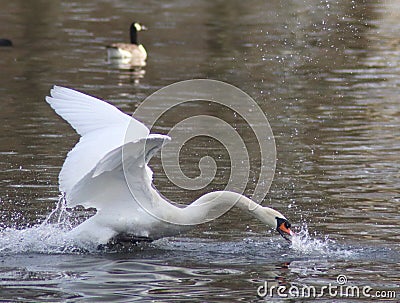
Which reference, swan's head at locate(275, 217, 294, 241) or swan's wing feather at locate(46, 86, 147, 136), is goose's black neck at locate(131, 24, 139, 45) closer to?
swan's wing feather at locate(46, 86, 147, 136)

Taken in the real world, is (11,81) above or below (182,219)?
above

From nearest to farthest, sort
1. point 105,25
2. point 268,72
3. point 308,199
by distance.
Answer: point 308,199 → point 268,72 → point 105,25

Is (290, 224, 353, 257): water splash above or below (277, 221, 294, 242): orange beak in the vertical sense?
below

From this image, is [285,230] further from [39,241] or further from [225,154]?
[225,154]

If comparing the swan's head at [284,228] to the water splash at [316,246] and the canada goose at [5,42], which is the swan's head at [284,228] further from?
the canada goose at [5,42]

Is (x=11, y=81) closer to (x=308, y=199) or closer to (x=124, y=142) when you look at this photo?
(x=308, y=199)

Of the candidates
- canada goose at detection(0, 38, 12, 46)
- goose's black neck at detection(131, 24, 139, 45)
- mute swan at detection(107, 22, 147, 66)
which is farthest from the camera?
goose's black neck at detection(131, 24, 139, 45)

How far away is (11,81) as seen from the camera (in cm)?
2064

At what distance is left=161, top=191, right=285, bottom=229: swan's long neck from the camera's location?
10.2 metres

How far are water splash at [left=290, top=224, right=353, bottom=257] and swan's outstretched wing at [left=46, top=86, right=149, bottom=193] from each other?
6.11 ft

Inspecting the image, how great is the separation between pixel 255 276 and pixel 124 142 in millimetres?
1589

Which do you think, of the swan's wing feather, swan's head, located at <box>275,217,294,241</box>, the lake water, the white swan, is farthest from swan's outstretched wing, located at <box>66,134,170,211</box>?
swan's head, located at <box>275,217,294,241</box>

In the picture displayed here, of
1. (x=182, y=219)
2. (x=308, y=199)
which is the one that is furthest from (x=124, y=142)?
(x=308, y=199)

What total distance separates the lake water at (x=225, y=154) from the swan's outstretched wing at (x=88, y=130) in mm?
734
